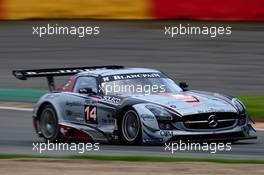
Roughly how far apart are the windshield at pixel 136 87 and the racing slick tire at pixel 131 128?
Answer: 62 centimetres

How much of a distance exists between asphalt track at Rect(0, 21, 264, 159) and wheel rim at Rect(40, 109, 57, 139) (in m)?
6.54

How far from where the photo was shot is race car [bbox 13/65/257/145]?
1270cm

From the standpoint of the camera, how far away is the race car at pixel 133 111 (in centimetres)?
1270

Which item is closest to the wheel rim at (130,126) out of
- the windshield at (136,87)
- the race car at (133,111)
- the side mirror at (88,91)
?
the race car at (133,111)

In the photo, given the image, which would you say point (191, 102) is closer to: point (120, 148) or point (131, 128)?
point (131, 128)

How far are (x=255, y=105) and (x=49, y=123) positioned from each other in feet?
15.5

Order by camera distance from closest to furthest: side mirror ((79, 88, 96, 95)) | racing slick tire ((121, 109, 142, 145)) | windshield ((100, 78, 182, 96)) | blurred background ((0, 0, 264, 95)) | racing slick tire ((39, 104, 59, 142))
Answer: racing slick tire ((121, 109, 142, 145))
windshield ((100, 78, 182, 96))
side mirror ((79, 88, 96, 95))
racing slick tire ((39, 104, 59, 142))
blurred background ((0, 0, 264, 95))

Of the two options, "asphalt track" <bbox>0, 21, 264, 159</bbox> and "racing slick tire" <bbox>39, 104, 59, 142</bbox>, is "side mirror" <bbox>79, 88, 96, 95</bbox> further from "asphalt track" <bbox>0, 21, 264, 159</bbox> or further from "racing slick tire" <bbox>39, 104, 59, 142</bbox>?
"asphalt track" <bbox>0, 21, 264, 159</bbox>

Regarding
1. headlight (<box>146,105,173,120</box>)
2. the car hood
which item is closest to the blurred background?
→ the car hood

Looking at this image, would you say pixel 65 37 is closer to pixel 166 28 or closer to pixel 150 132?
pixel 166 28

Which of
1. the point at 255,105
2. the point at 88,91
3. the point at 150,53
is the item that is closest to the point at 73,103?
the point at 88,91

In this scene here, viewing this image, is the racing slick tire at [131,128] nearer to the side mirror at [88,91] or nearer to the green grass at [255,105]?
the side mirror at [88,91]

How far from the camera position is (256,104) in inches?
705

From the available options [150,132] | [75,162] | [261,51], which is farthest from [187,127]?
[261,51]
